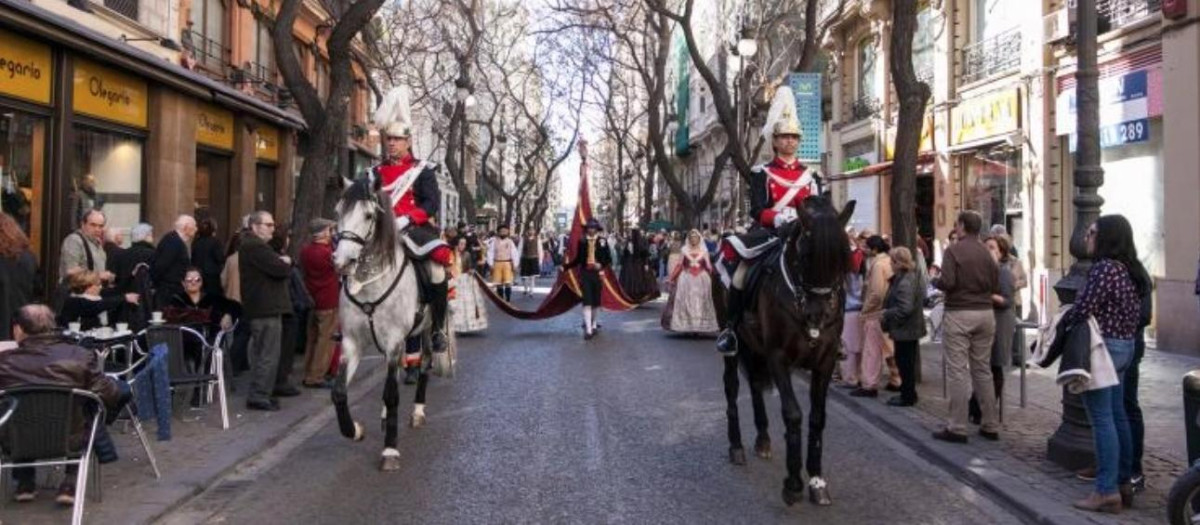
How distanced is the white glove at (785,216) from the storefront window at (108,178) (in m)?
10.9

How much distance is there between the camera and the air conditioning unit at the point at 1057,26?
18406mm

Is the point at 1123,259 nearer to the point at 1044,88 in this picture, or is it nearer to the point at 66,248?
the point at 66,248

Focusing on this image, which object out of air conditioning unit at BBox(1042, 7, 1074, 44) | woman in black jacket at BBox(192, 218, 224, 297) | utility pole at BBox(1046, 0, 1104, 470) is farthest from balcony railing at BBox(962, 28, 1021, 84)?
woman in black jacket at BBox(192, 218, 224, 297)

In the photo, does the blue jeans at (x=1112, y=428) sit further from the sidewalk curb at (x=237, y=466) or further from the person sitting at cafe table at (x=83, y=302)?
the person sitting at cafe table at (x=83, y=302)

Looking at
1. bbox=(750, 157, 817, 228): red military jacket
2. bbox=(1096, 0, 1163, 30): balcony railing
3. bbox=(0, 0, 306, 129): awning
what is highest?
bbox=(1096, 0, 1163, 30): balcony railing

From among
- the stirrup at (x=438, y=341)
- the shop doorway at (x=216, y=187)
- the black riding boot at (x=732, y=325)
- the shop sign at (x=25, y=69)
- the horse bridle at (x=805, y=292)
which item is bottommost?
the stirrup at (x=438, y=341)

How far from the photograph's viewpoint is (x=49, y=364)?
6059mm

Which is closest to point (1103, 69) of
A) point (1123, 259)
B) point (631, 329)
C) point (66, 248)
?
point (631, 329)

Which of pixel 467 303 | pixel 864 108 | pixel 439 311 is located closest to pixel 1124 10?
pixel 467 303

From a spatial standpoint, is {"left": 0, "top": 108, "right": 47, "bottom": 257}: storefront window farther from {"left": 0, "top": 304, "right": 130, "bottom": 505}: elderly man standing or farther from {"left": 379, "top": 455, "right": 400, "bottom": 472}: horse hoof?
{"left": 0, "top": 304, "right": 130, "bottom": 505}: elderly man standing

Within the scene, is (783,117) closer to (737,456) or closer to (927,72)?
(737,456)

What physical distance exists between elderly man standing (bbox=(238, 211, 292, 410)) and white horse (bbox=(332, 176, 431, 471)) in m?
2.15

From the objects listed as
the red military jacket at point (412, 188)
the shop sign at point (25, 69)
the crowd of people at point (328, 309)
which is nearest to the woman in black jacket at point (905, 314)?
the crowd of people at point (328, 309)

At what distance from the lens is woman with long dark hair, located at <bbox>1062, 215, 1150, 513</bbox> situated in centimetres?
658
